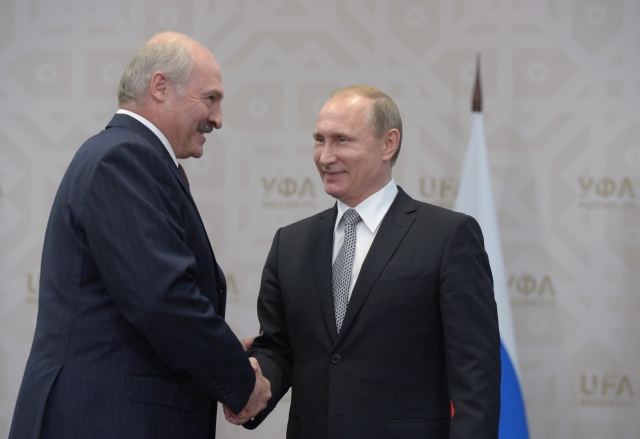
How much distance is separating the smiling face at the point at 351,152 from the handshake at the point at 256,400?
606 mm

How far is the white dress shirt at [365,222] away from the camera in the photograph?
2.16m

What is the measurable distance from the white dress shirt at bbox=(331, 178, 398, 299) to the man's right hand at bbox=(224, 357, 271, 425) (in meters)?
0.39

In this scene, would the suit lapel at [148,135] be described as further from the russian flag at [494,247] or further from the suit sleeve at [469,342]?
the russian flag at [494,247]

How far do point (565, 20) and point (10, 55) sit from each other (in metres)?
3.09

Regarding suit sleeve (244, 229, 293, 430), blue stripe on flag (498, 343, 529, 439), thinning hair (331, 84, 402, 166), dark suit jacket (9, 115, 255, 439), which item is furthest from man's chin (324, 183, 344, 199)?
blue stripe on flag (498, 343, 529, 439)

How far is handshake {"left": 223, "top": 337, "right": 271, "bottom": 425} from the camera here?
2.05m

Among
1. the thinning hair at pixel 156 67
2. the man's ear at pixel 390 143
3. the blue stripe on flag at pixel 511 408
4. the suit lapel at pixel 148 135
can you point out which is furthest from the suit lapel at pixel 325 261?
the blue stripe on flag at pixel 511 408

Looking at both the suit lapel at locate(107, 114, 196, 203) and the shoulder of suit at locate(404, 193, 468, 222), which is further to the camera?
the shoulder of suit at locate(404, 193, 468, 222)

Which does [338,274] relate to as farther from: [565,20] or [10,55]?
[10,55]

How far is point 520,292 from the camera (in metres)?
3.73

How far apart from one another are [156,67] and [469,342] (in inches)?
47.5

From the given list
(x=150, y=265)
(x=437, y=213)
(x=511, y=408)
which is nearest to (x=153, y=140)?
(x=150, y=265)

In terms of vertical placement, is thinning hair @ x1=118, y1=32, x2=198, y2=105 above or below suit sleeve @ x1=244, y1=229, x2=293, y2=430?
above

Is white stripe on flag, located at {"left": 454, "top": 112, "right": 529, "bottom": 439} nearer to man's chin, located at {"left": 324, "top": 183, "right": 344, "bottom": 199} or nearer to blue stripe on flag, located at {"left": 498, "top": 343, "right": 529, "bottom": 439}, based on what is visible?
blue stripe on flag, located at {"left": 498, "top": 343, "right": 529, "bottom": 439}
